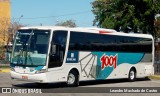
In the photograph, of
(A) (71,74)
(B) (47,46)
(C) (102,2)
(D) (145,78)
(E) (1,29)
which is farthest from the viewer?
(E) (1,29)

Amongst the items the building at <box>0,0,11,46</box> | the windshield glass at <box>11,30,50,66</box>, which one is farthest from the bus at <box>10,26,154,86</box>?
the building at <box>0,0,11,46</box>

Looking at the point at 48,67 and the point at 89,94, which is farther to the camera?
the point at 48,67

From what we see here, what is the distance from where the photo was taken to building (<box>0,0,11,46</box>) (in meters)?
80.1

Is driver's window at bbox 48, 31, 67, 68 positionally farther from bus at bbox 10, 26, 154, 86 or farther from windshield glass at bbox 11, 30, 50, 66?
windshield glass at bbox 11, 30, 50, 66

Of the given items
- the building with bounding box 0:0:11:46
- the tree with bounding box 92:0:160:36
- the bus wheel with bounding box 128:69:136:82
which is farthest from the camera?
the building with bounding box 0:0:11:46

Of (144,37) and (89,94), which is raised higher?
(144,37)

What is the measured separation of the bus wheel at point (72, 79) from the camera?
2257 cm

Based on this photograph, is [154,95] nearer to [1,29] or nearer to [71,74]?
[71,74]

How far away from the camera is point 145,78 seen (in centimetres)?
3275

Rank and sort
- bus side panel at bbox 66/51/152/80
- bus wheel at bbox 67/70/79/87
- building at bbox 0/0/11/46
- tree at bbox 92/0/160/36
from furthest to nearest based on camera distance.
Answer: building at bbox 0/0/11/46 < tree at bbox 92/0/160/36 < bus side panel at bbox 66/51/152/80 < bus wheel at bbox 67/70/79/87

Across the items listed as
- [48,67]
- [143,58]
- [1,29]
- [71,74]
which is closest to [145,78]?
[143,58]

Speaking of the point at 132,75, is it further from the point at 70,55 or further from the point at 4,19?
the point at 4,19

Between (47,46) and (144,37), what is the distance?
36.4 feet

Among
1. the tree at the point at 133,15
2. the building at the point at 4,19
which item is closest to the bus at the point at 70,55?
the tree at the point at 133,15
